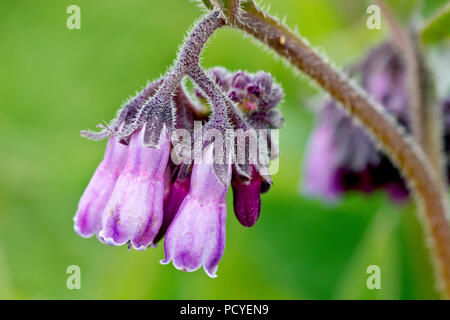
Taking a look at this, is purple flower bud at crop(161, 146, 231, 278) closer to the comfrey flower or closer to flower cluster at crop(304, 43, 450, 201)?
the comfrey flower

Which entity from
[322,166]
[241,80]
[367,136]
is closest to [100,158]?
[322,166]

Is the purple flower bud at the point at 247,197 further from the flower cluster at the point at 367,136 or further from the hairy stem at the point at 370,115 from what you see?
the flower cluster at the point at 367,136

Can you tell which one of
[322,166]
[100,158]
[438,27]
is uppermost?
[100,158]

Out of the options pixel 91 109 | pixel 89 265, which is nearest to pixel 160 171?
pixel 89 265

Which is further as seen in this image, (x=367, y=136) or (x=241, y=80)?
(x=367, y=136)

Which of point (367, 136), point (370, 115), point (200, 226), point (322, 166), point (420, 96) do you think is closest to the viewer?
point (200, 226)

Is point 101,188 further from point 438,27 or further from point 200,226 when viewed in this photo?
point 438,27
